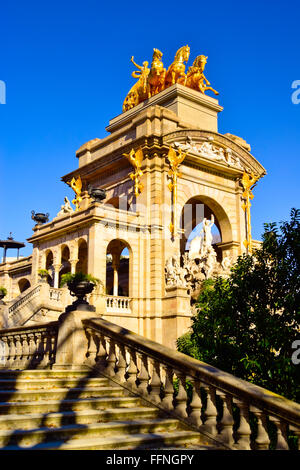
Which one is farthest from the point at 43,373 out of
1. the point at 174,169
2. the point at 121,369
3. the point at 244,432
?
the point at 174,169

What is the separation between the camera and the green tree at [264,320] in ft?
29.3

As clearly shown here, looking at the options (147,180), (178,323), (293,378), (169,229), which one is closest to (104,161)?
(147,180)

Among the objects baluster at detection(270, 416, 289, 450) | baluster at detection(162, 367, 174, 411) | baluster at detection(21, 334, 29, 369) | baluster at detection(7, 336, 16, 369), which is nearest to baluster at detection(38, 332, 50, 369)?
baluster at detection(21, 334, 29, 369)

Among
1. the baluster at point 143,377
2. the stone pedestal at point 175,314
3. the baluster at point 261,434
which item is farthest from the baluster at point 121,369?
the stone pedestal at point 175,314

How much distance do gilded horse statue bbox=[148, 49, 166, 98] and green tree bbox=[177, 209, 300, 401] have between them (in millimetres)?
30839

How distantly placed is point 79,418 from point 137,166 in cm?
2592

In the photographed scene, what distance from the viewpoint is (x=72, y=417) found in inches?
299

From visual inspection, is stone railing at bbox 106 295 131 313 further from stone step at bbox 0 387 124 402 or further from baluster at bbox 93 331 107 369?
stone step at bbox 0 387 124 402

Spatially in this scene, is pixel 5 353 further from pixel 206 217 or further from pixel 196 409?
pixel 206 217

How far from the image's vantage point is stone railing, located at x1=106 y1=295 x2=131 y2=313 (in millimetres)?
27797

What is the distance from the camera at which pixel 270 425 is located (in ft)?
31.2

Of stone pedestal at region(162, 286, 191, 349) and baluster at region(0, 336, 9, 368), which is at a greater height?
stone pedestal at region(162, 286, 191, 349)

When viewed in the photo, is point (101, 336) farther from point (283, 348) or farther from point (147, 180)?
point (147, 180)

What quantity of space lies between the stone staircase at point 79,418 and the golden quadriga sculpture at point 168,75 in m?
33.3
